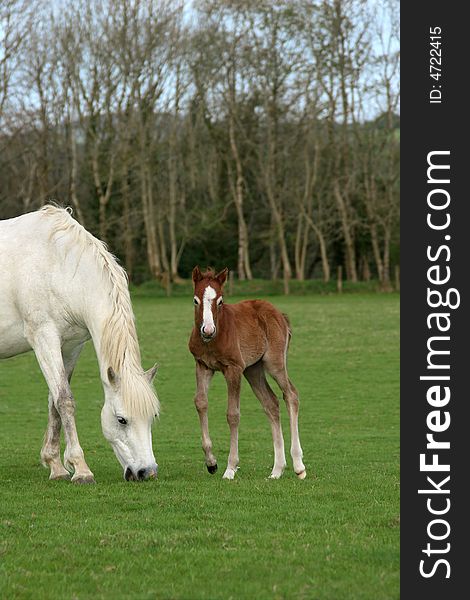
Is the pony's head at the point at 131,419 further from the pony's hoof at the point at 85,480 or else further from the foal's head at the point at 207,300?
the foal's head at the point at 207,300

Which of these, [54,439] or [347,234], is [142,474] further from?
[347,234]

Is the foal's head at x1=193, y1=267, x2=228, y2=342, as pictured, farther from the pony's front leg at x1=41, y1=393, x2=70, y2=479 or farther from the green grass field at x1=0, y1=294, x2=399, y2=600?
the pony's front leg at x1=41, y1=393, x2=70, y2=479

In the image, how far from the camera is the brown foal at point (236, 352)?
9.06 m

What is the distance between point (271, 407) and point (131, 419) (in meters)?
1.66

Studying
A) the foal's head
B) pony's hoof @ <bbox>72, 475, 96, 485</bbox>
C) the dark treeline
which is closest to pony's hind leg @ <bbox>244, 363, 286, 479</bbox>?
the foal's head

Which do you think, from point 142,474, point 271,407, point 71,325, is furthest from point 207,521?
point 71,325

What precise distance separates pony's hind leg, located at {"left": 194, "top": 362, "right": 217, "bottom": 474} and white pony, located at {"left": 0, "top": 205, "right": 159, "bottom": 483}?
1.61 feet

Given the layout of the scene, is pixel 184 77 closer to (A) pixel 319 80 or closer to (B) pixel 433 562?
(A) pixel 319 80

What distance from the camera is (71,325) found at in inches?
385

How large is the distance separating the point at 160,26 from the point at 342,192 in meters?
14.6

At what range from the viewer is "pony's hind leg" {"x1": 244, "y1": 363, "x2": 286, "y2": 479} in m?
9.59

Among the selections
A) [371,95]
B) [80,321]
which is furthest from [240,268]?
[80,321]

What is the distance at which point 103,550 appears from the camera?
6359 millimetres

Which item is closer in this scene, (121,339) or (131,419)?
(131,419)
